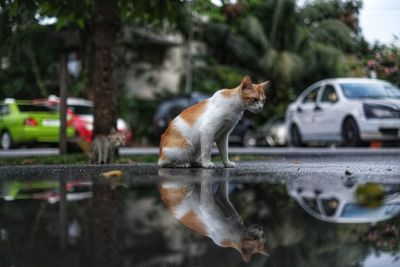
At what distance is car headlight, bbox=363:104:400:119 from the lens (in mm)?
15039

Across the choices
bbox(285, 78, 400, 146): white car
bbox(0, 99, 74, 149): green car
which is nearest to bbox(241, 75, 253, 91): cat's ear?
bbox(285, 78, 400, 146): white car

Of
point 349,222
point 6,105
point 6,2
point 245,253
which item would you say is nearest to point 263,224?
point 349,222

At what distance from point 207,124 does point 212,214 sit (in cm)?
264

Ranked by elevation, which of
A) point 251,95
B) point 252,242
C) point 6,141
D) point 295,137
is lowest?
point 252,242

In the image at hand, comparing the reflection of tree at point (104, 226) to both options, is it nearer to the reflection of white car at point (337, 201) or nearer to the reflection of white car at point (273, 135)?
the reflection of white car at point (337, 201)

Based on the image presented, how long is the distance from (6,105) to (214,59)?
1302 centimetres

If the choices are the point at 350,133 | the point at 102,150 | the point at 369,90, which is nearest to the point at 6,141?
the point at 350,133

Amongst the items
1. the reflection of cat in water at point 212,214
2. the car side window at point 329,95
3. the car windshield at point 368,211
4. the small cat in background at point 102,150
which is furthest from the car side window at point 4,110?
the car windshield at point 368,211

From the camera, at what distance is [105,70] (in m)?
11.3

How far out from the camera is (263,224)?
3346mm

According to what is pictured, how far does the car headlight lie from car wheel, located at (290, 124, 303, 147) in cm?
327

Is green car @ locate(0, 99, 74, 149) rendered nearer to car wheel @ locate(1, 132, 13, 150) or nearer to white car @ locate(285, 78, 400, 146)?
car wheel @ locate(1, 132, 13, 150)

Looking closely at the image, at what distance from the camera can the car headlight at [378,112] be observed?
15039mm

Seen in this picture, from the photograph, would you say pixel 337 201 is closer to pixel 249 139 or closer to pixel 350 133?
pixel 350 133
